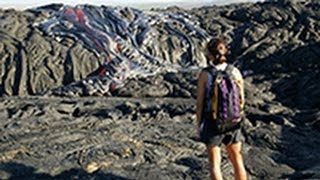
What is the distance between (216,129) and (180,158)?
224 cm

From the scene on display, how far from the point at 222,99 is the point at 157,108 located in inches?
183

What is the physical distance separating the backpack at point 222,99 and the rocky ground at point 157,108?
158 cm

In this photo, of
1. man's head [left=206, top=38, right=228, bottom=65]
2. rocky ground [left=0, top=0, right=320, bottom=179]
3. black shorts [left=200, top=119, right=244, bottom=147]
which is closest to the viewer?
man's head [left=206, top=38, right=228, bottom=65]

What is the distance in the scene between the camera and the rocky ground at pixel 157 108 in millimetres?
7879

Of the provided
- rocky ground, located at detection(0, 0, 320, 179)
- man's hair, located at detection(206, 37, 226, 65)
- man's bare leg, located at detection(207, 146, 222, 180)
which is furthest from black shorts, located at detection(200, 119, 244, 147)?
rocky ground, located at detection(0, 0, 320, 179)

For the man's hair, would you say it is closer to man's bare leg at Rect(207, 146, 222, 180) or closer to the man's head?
the man's head

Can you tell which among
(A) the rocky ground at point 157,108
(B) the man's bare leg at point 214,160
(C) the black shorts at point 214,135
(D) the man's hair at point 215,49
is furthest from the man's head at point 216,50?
(A) the rocky ground at point 157,108

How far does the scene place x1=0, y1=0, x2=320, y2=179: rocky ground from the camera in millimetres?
7879

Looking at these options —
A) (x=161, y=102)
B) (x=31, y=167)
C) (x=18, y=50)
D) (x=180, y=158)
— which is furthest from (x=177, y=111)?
(x=18, y=50)

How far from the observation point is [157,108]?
10.6 m

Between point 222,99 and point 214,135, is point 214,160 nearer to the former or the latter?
point 214,135

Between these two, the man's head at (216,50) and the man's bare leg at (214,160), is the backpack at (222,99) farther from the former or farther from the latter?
the man's bare leg at (214,160)

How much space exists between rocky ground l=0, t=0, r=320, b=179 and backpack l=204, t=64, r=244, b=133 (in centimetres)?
158

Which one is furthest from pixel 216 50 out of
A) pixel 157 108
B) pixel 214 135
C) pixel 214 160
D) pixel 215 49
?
pixel 157 108
